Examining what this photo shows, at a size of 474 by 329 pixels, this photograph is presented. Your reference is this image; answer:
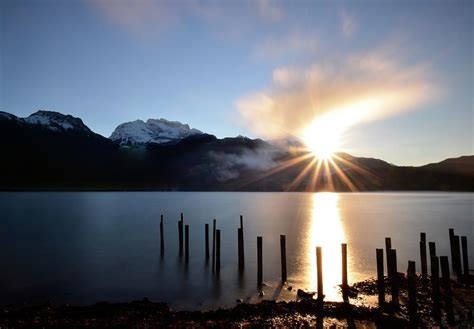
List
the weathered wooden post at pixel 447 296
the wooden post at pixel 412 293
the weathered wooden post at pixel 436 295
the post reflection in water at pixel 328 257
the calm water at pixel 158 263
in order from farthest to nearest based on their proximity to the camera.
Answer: the post reflection in water at pixel 328 257 < the calm water at pixel 158 263 < the weathered wooden post at pixel 436 295 < the weathered wooden post at pixel 447 296 < the wooden post at pixel 412 293

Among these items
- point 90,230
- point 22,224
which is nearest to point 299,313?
point 90,230

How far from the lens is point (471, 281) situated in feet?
76.3

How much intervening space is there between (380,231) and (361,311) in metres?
43.1

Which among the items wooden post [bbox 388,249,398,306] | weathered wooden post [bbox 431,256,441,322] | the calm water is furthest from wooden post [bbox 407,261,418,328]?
the calm water

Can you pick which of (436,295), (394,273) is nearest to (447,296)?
(436,295)

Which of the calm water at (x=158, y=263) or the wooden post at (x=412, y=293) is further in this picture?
the calm water at (x=158, y=263)

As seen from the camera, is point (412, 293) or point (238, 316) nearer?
point (412, 293)

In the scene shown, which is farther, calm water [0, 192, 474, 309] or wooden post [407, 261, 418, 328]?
calm water [0, 192, 474, 309]

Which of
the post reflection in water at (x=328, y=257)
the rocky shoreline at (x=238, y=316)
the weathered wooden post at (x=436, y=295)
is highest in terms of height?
the weathered wooden post at (x=436, y=295)

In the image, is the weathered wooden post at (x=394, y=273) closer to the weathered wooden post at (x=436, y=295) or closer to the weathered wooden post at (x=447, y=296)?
the weathered wooden post at (x=436, y=295)

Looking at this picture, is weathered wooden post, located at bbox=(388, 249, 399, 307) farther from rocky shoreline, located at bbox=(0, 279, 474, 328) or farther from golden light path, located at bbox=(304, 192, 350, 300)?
golden light path, located at bbox=(304, 192, 350, 300)

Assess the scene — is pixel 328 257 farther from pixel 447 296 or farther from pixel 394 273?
pixel 447 296

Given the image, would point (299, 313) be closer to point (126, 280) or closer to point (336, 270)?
point (336, 270)

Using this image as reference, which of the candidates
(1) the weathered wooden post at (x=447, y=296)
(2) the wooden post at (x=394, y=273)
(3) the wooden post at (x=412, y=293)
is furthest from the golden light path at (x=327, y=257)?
(1) the weathered wooden post at (x=447, y=296)
